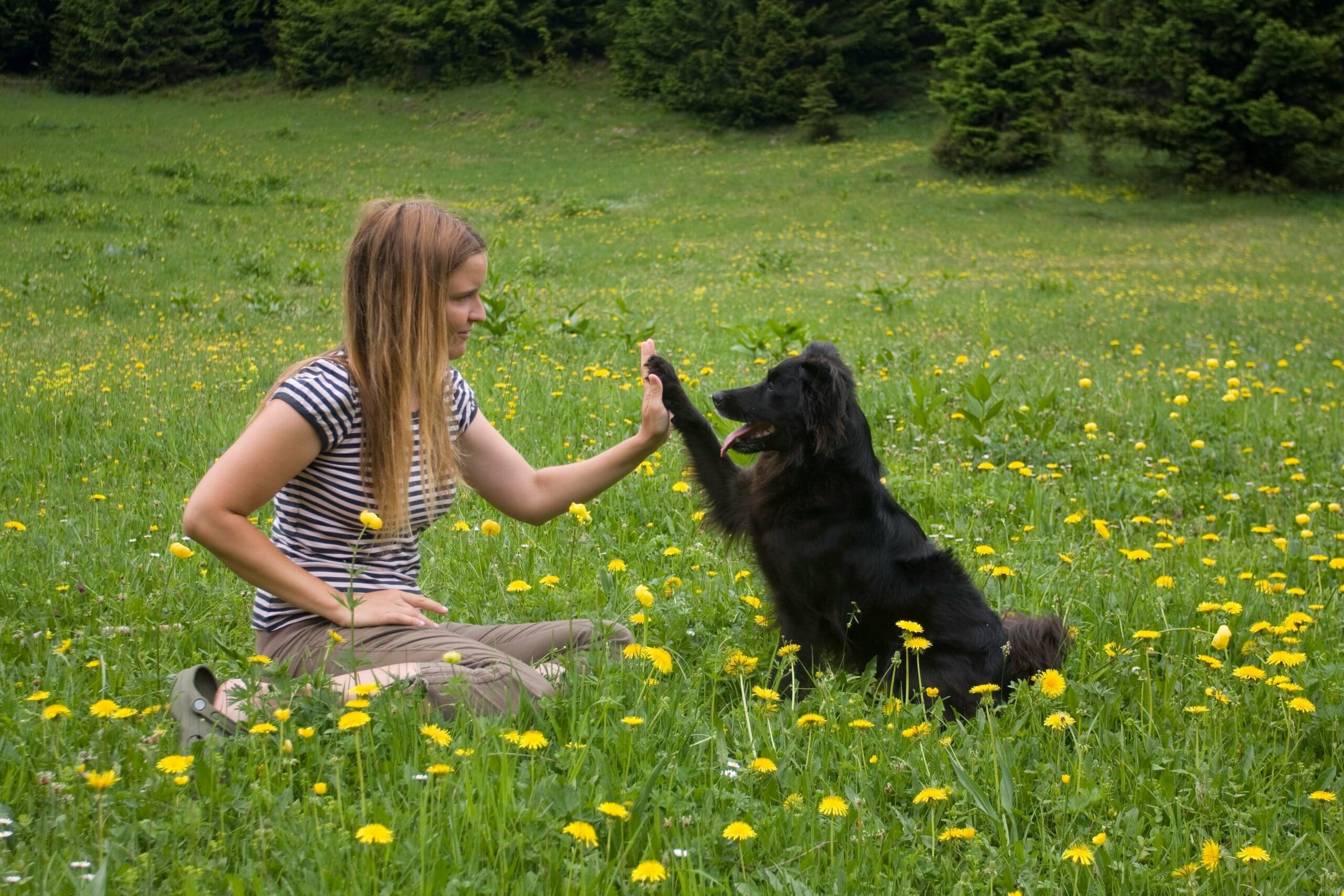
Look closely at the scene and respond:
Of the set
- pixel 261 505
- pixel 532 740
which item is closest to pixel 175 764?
pixel 532 740

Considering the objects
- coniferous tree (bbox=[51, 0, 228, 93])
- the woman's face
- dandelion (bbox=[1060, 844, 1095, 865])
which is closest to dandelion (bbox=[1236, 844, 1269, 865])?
dandelion (bbox=[1060, 844, 1095, 865])

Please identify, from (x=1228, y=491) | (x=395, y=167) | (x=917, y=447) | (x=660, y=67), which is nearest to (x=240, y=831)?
(x=917, y=447)

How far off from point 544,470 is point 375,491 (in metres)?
0.67

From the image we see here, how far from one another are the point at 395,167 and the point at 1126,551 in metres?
26.3

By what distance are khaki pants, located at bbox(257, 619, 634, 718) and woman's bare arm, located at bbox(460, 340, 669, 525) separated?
18.2 inches

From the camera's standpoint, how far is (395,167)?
1076 inches

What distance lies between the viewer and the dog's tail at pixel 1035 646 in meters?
3.11

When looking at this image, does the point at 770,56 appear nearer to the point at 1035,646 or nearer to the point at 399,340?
the point at 1035,646

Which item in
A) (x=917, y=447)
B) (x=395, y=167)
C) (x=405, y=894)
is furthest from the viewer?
(x=395, y=167)

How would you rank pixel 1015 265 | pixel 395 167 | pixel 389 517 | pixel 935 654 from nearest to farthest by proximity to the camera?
pixel 389 517
pixel 935 654
pixel 1015 265
pixel 395 167

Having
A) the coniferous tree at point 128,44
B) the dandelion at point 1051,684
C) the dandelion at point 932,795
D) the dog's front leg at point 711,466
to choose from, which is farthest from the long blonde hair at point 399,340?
the coniferous tree at point 128,44

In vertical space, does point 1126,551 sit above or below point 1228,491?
above

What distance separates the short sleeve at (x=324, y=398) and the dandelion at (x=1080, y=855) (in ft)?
5.99

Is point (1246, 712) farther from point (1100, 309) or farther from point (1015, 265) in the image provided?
point (1015, 265)
